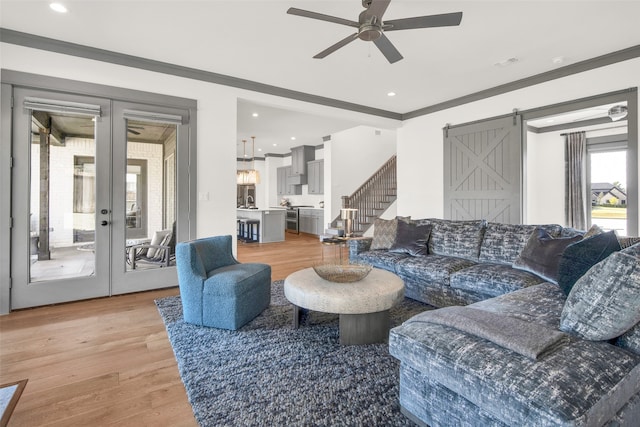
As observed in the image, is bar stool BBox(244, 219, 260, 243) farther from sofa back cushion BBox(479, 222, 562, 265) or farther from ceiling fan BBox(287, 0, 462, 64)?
ceiling fan BBox(287, 0, 462, 64)

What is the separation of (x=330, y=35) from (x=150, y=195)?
2.79m

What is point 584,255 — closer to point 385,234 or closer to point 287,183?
point 385,234

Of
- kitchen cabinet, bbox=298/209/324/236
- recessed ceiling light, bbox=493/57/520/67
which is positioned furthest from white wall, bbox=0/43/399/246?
kitchen cabinet, bbox=298/209/324/236

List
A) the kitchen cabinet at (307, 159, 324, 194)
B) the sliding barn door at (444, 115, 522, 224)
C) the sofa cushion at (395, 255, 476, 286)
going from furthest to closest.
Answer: the kitchen cabinet at (307, 159, 324, 194), the sliding barn door at (444, 115, 522, 224), the sofa cushion at (395, 255, 476, 286)

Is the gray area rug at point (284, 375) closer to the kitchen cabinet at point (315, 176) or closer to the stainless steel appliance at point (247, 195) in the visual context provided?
the kitchen cabinet at point (315, 176)

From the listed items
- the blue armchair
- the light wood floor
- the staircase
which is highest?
the staircase

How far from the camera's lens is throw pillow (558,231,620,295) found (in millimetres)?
1916

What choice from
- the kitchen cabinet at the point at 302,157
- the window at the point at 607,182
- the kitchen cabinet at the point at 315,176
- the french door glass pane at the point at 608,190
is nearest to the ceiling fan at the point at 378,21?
the window at the point at 607,182

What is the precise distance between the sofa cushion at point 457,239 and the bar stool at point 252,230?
537cm

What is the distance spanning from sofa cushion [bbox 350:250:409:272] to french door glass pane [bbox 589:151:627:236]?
A: 517 centimetres

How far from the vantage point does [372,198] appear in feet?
28.1

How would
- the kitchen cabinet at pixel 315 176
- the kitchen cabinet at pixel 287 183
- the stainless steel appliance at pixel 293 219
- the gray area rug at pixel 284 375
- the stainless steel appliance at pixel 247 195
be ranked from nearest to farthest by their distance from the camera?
the gray area rug at pixel 284 375 < the kitchen cabinet at pixel 315 176 < the stainless steel appliance at pixel 293 219 < the kitchen cabinet at pixel 287 183 < the stainless steel appliance at pixel 247 195

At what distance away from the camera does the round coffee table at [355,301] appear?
231cm

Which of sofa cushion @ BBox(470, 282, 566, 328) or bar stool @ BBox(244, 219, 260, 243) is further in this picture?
bar stool @ BBox(244, 219, 260, 243)
